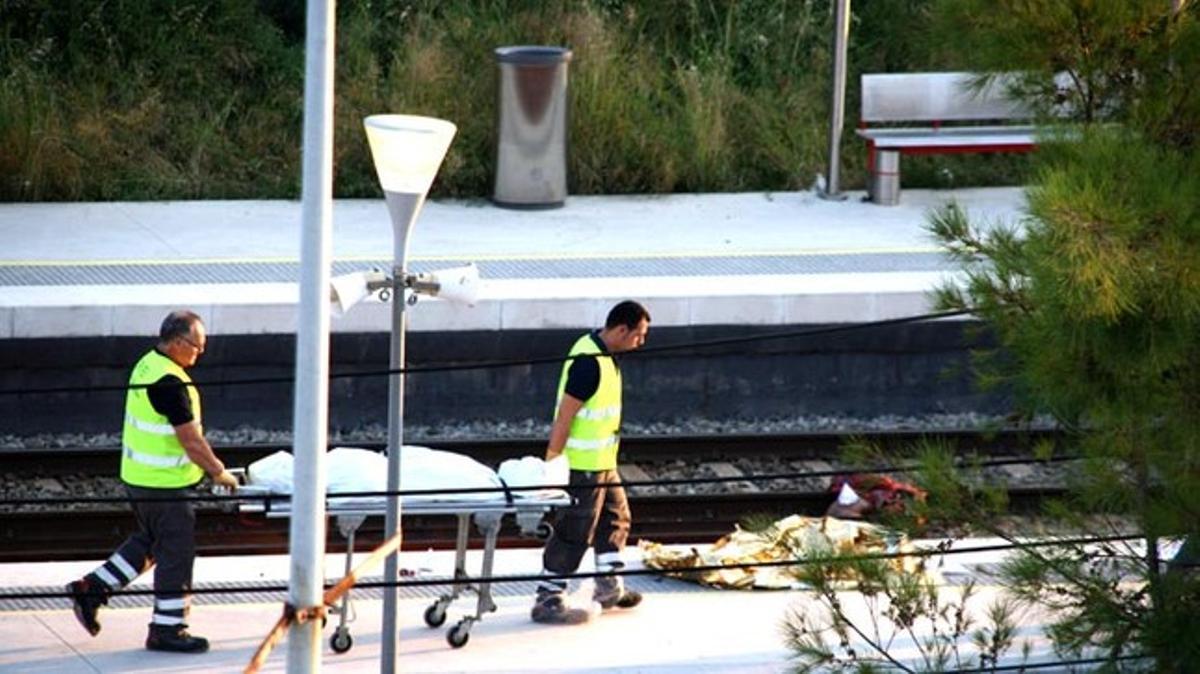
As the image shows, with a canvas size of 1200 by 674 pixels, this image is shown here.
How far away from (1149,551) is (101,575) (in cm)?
548

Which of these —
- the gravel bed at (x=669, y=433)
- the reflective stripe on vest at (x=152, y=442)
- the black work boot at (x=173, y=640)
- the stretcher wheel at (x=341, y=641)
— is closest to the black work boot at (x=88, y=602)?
the black work boot at (x=173, y=640)

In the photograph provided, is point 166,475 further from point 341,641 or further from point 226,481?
point 341,641

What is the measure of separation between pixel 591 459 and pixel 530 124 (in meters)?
7.64

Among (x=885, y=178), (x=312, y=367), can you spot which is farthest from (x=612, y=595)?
(x=885, y=178)

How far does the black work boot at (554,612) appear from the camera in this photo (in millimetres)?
11211

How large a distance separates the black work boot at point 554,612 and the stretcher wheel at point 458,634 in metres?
0.47

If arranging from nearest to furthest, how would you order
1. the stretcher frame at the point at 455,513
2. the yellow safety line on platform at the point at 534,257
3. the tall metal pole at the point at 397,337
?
the tall metal pole at the point at 397,337 → the stretcher frame at the point at 455,513 → the yellow safety line on platform at the point at 534,257

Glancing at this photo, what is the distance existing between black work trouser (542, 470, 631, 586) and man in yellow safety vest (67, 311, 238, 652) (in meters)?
1.60

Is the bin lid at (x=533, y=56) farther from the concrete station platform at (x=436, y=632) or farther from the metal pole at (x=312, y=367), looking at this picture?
the metal pole at (x=312, y=367)

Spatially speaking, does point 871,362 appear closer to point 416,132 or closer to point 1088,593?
point 416,132

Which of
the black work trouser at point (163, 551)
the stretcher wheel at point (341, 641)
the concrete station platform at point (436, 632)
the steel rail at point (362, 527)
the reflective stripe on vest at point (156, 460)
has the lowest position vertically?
the steel rail at point (362, 527)

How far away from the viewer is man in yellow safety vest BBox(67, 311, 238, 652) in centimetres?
1048

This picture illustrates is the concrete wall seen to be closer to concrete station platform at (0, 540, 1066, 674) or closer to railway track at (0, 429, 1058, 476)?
railway track at (0, 429, 1058, 476)

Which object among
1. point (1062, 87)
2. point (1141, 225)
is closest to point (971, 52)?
point (1062, 87)
